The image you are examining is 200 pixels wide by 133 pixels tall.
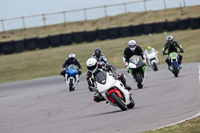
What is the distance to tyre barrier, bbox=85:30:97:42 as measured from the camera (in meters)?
44.4

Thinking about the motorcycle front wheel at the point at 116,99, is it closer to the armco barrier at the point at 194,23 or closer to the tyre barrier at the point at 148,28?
the armco barrier at the point at 194,23

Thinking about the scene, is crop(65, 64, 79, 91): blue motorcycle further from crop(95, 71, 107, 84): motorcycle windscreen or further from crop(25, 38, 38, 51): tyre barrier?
crop(25, 38, 38, 51): tyre barrier

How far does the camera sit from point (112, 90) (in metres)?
11.2

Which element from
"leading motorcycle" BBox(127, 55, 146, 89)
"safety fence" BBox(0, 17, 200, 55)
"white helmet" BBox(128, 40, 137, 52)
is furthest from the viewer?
"safety fence" BBox(0, 17, 200, 55)

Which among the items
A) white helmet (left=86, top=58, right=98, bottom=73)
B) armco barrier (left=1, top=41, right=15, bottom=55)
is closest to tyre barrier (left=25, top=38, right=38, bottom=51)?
armco barrier (left=1, top=41, right=15, bottom=55)

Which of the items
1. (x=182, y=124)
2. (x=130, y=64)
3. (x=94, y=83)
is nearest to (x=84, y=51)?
(x=130, y=64)

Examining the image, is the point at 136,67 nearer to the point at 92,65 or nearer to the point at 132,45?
the point at 132,45

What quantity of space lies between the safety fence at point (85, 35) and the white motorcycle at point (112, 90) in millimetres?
31983

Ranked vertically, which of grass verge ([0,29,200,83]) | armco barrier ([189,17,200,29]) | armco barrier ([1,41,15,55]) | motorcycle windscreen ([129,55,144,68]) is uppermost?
armco barrier ([189,17,200,29])

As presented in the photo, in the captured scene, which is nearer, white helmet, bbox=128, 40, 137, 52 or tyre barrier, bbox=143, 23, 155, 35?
white helmet, bbox=128, 40, 137, 52

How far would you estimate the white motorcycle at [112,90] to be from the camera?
11.1m

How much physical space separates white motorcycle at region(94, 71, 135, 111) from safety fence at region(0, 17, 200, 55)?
32.0 meters

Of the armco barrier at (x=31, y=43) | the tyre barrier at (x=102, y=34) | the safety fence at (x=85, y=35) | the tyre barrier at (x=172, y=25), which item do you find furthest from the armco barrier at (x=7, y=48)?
the tyre barrier at (x=172, y=25)

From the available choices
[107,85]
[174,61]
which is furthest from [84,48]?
[107,85]
